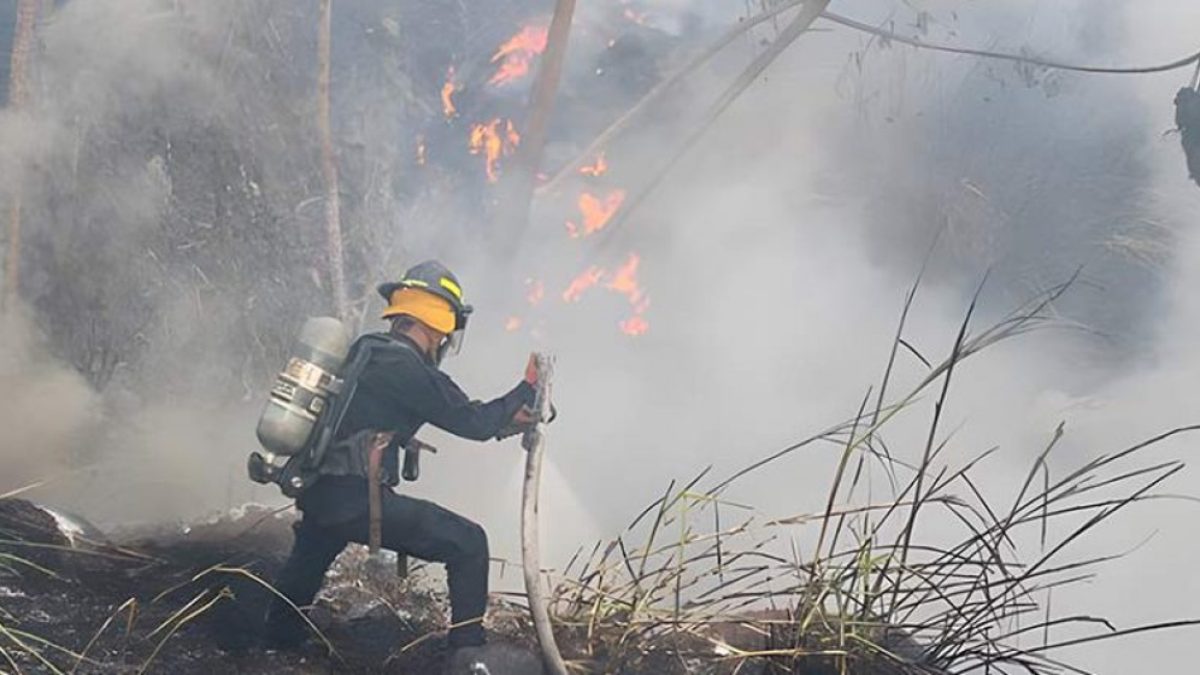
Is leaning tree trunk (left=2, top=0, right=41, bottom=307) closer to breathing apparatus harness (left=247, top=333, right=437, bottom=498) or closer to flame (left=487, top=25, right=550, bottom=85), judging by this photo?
flame (left=487, top=25, right=550, bottom=85)

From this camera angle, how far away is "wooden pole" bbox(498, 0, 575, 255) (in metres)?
8.77

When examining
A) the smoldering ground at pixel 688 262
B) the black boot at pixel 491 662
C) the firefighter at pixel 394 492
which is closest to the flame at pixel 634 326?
the smoldering ground at pixel 688 262

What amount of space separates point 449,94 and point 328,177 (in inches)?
93.6

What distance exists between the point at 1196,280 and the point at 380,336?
416 inches

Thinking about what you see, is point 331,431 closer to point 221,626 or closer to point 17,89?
point 221,626

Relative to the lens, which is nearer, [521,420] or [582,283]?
[521,420]

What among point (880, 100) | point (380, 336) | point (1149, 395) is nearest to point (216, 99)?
point (380, 336)

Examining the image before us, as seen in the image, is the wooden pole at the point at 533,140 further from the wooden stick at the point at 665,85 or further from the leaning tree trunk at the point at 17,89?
the leaning tree trunk at the point at 17,89

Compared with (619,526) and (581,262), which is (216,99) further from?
(619,526)

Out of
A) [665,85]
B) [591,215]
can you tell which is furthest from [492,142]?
[665,85]

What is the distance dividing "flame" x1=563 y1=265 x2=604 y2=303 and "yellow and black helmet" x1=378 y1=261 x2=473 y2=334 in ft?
19.9

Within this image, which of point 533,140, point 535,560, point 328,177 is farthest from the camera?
point 533,140

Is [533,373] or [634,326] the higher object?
[634,326]

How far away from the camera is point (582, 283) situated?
10383 mm
